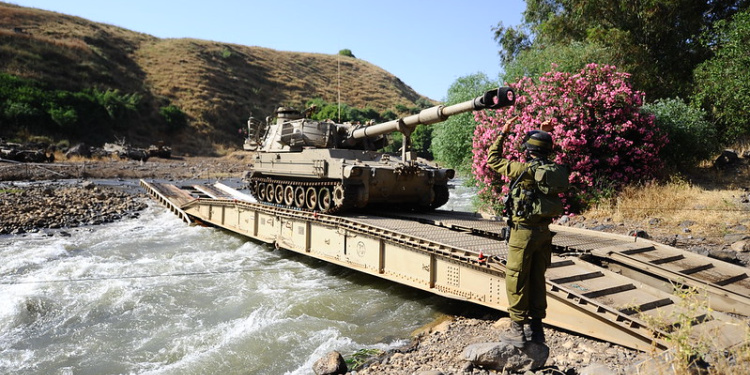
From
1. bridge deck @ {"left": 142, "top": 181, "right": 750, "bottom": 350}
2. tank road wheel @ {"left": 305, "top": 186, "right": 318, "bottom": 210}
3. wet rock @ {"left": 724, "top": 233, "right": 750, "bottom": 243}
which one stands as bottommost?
bridge deck @ {"left": 142, "top": 181, "right": 750, "bottom": 350}

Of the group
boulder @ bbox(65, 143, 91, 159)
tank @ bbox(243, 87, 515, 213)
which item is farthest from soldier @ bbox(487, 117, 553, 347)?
boulder @ bbox(65, 143, 91, 159)

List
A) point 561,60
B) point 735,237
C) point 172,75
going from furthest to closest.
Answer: point 172,75 < point 561,60 < point 735,237

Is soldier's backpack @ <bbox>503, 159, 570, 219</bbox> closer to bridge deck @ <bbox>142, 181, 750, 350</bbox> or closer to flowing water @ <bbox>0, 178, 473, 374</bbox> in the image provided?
bridge deck @ <bbox>142, 181, 750, 350</bbox>

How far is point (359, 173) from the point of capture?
1027cm

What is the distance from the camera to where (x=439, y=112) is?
9.56 m

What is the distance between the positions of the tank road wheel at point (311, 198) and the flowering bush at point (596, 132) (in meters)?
4.95

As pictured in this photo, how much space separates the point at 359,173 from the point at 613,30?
11.8 metres

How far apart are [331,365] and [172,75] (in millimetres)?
64341

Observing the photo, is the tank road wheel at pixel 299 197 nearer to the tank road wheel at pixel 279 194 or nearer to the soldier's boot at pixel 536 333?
the tank road wheel at pixel 279 194

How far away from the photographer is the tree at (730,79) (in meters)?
13.4

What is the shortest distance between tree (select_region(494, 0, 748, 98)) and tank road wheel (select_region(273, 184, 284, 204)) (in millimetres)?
10034

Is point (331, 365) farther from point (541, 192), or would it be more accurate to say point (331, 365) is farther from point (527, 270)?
point (541, 192)

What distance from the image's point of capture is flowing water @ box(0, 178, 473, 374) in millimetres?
6586

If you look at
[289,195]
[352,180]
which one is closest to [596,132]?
[352,180]
